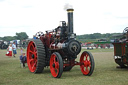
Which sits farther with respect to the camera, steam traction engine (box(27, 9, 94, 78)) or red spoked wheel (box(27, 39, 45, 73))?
red spoked wheel (box(27, 39, 45, 73))

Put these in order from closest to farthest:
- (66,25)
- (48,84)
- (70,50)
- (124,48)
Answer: (48,84) < (70,50) < (66,25) < (124,48)

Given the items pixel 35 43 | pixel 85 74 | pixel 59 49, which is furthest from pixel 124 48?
pixel 35 43

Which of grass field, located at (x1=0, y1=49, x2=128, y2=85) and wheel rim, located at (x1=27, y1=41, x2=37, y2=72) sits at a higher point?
wheel rim, located at (x1=27, y1=41, x2=37, y2=72)

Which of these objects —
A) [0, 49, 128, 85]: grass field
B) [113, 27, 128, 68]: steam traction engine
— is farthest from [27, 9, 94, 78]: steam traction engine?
[113, 27, 128, 68]: steam traction engine

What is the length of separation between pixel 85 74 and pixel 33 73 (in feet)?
7.25

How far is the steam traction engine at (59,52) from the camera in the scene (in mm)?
7938

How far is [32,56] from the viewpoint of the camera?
9406 mm

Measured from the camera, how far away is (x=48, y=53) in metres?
9.23

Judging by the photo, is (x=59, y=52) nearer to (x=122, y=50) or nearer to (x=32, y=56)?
(x=32, y=56)

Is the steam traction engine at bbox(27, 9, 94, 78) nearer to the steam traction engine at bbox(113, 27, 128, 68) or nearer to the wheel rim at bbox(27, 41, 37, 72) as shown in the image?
the wheel rim at bbox(27, 41, 37, 72)

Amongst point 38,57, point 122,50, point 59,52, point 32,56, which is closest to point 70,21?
point 59,52

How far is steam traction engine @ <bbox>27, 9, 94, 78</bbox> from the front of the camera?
26.0ft

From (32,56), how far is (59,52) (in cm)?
136

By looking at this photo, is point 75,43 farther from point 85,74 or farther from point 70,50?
point 85,74
